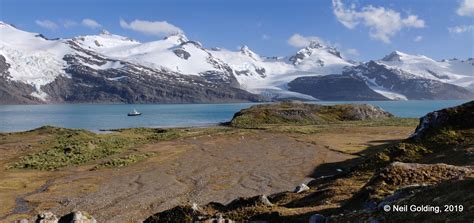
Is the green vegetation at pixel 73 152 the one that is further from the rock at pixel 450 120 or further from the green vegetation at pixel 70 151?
the rock at pixel 450 120

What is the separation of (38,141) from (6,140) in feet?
29.8

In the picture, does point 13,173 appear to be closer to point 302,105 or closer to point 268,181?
point 268,181

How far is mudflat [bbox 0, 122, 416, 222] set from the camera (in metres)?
38.1

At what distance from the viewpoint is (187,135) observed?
9825 centimetres

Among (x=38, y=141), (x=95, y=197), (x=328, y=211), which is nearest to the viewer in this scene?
(x=328, y=211)

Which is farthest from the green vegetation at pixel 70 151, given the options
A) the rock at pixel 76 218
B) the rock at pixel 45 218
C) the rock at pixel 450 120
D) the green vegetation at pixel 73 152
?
the rock at pixel 450 120

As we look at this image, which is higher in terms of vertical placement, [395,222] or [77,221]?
[395,222]

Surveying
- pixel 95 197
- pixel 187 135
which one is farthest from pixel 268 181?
pixel 187 135

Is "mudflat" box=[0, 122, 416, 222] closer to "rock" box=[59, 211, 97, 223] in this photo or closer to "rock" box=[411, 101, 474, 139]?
"rock" box=[59, 211, 97, 223]

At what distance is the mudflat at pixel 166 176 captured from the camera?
3812 cm

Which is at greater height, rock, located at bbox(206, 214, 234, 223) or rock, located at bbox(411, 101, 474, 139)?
rock, located at bbox(411, 101, 474, 139)

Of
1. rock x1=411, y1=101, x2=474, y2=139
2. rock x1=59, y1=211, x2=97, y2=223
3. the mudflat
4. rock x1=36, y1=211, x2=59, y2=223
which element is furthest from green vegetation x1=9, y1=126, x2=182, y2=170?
rock x1=411, y1=101, x2=474, y2=139

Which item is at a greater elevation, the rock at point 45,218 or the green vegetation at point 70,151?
the rock at point 45,218

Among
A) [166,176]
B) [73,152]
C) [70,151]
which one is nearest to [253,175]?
[166,176]
